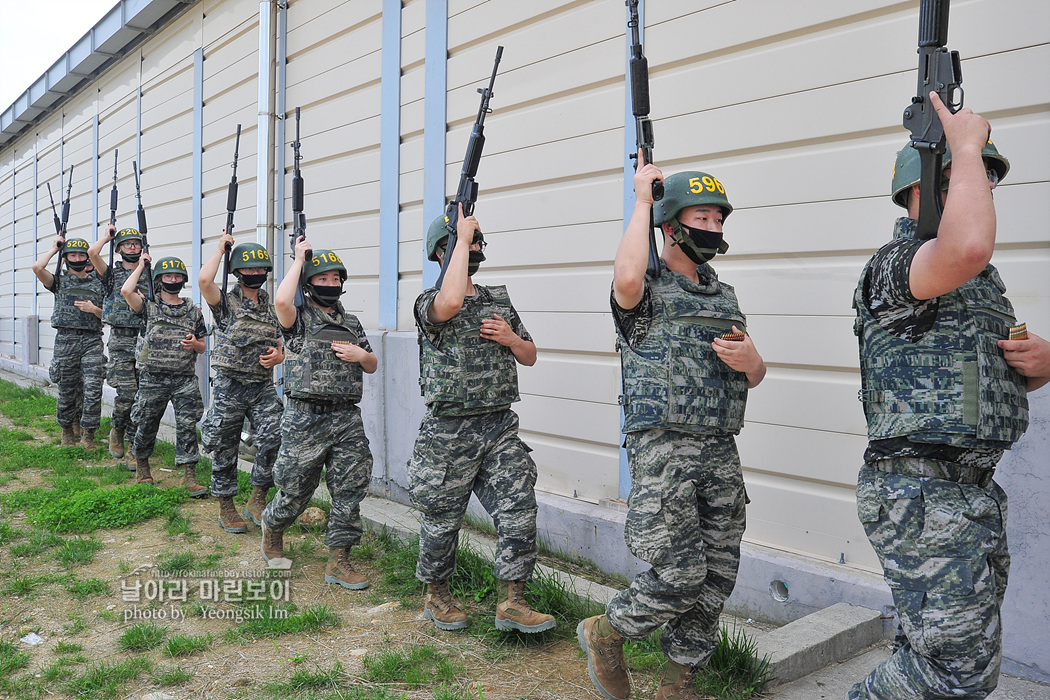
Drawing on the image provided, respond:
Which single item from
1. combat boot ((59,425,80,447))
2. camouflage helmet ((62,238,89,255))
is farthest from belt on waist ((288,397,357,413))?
combat boot ((59,425,80,447))

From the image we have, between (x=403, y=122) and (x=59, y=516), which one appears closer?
(x=59, y=516)

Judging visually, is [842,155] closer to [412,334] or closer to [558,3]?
[558,3]

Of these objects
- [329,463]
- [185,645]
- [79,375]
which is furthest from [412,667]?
[79,375]

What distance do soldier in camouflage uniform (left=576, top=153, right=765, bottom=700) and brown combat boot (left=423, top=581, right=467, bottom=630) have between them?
1145 millimetres

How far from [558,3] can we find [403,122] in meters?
2.01

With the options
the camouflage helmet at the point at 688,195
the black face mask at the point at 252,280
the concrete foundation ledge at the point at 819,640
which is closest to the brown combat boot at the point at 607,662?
the concrete foundation ledge at the point at 819,640

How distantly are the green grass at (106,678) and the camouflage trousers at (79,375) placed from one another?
6125mm

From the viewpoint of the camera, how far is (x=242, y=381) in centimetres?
641

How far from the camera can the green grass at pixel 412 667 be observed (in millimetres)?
3680

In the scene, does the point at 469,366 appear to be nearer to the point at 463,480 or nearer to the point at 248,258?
the point at 463,480

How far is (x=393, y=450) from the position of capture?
7066 millimetres

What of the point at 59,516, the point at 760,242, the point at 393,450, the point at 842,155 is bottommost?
the point at 59,516

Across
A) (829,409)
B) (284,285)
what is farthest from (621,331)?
(284,285)

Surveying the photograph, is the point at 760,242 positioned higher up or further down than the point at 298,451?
higher up
